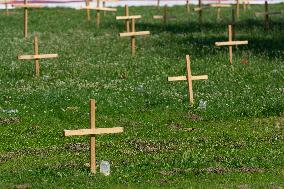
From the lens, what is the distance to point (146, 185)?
66.7 feet

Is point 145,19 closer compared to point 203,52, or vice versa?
point 203,52

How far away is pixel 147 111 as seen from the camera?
3020cm

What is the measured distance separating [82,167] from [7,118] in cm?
777

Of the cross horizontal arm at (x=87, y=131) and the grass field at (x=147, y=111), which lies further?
the grass field at (x=147, y=111)

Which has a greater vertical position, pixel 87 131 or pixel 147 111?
pixel 87 131

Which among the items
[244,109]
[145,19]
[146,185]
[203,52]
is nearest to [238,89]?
[244,109]

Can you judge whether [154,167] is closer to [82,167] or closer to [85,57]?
[82,167]

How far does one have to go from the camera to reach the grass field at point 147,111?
21469 mm

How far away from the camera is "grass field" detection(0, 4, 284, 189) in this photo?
21469 millimetres

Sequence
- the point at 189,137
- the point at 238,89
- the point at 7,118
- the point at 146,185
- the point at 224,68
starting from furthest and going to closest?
1. the point at 224,68
2. the point at 238,89
3. the point at 7,118
4. the point at 189,137
5. the point at 146,185

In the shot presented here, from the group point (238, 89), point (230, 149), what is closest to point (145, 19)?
point (238, 89)

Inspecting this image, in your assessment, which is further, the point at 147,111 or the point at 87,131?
the point at 147,111

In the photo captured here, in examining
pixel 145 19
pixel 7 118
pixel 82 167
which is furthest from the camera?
pixel 145 19

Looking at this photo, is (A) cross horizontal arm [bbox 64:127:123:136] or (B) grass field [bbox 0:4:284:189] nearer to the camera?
(A) cross horizontal arm [bbox 64:127:123:136]
